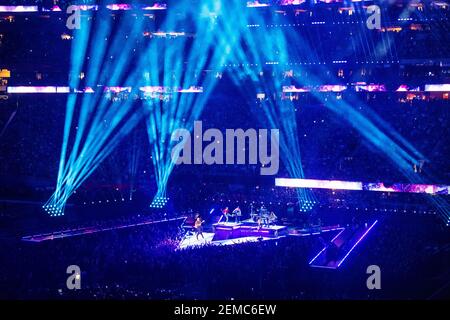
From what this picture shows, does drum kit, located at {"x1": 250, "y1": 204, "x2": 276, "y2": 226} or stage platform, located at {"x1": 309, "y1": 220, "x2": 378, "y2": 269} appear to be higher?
drum kit, located at {"x1": 250, "y1": 204, "x2": 276, "y2": 226}

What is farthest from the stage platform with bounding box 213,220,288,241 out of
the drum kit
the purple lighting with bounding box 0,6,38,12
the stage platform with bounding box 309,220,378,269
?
the purple lighting with bounding box 0,6,38,12

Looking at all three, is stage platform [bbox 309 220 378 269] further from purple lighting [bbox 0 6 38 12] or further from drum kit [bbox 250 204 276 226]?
purple lighting [bbox 0 6 38 12]

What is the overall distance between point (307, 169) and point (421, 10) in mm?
5792

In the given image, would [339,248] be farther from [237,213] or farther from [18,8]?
[18,8]

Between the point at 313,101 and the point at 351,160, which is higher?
the point at 313,101

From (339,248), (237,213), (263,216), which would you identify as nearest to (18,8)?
(237,213)

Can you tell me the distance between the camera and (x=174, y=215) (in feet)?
41.5

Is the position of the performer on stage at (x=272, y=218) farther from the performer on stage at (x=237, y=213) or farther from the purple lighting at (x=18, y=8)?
the purple lighting at (x=18, y=8)

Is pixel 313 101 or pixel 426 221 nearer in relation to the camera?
pixel 426 221

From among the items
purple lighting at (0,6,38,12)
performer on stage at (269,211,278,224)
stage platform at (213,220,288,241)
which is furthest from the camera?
purple lighting at (0,6,38,12)

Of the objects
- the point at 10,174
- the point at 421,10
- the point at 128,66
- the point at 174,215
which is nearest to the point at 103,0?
the point at 128,66

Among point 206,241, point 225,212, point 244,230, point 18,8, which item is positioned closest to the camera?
point 206,241

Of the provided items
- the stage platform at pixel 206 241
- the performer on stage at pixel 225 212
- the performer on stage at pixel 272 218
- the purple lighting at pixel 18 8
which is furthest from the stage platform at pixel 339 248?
the purple lighting at pixel 18 8

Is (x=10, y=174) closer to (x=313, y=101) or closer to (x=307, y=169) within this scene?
(x=307, y=169)
